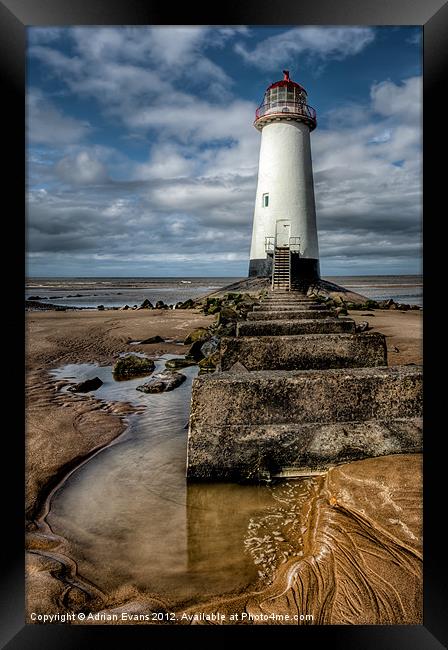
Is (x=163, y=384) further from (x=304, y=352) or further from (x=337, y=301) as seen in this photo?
(x=337, y=301)

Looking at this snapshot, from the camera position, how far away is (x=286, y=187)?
19297mm

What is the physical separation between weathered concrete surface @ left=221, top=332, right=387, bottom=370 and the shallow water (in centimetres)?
109

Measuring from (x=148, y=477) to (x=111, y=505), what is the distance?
0.48 m

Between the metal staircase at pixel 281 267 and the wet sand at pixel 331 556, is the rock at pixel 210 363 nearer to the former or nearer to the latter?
the wet sand at pixel 331 556

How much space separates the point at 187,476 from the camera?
11.1 ft

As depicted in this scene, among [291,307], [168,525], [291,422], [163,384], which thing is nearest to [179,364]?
[163,384]

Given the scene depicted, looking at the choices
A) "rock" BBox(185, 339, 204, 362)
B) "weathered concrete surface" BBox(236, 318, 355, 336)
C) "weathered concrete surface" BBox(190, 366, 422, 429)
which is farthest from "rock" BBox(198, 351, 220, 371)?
"weathered concrete surface" BBox(190, 366, 422, 429)

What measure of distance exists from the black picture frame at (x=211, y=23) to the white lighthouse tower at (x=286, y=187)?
16.9m

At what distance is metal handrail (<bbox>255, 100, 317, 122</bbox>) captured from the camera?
19484mm

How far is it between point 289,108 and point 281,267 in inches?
280

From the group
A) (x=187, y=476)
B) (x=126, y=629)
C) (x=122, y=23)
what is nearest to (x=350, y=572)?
(x=126, y=629)

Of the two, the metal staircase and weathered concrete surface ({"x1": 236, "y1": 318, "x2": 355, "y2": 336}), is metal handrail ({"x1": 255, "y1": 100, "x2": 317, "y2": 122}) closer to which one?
the metal staircase

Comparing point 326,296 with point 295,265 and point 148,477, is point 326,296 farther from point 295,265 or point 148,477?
point 148,477
